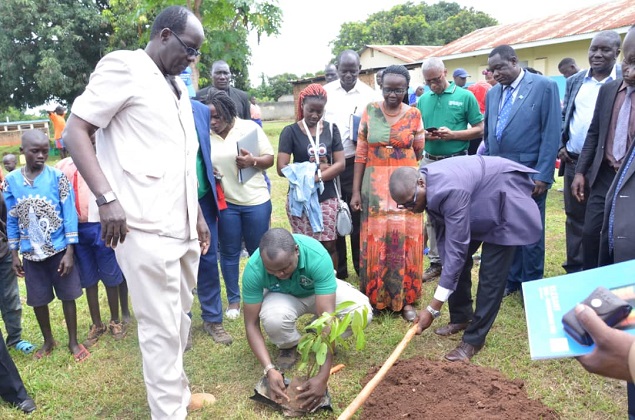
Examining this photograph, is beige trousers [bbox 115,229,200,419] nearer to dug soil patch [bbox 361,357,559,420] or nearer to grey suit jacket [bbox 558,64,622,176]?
dug soil patch [bbox 361,357,559,420]

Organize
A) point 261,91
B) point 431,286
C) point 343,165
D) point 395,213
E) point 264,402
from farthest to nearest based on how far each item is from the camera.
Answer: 1. point 261,91
2. point 431,286
3. point 343,165
4. point 395,213
5. point 264,402

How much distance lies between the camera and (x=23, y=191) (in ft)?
12.2

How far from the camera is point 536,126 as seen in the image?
13.7ft

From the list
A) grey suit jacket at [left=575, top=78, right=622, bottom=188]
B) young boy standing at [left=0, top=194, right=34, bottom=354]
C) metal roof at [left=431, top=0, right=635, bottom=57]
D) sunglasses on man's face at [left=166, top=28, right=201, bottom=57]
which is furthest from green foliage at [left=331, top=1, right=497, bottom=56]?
sunglasses on man's face at [left=166, top=28, right=201, bottom=57]

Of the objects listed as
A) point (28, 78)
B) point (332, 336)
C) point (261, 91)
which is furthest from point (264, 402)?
point (261, 91)

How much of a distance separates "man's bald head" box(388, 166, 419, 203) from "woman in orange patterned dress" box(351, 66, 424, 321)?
38.0 inches

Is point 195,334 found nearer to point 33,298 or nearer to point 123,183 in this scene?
point 33,298

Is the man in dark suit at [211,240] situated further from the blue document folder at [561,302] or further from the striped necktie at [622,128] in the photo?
the striped necktie at [622,128]

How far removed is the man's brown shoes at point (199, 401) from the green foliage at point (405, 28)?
37735 millimetres

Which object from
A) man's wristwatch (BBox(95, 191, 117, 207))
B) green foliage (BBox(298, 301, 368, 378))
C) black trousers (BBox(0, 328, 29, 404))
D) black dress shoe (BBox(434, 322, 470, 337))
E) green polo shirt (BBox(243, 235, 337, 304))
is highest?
man's wristwatch (BBox(95, 191, 117, 207))

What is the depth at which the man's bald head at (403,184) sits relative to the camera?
10.3 ft

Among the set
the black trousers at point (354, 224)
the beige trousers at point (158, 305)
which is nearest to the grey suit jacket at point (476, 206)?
the black trousers at point (354, 224)

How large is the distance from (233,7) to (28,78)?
491 inches

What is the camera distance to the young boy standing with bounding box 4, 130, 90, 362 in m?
3.71
